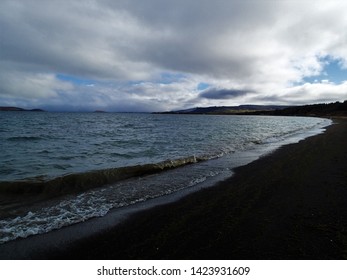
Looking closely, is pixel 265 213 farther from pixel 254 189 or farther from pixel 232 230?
pixel 254 189

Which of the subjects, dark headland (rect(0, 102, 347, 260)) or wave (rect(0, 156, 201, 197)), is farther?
wave (rect(0, 156, 201, 197))

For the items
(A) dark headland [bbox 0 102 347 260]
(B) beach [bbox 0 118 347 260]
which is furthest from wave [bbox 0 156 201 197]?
(A) dark headland [bbox 0 102 347 260]

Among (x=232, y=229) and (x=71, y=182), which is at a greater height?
(x=232, y=229)

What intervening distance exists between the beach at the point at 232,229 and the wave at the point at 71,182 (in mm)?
4232

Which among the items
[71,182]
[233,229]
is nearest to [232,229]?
[233,229]

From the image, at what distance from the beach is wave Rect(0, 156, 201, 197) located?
13.9 feet

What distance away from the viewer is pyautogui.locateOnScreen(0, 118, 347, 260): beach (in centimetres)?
491

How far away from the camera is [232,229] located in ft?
19.3

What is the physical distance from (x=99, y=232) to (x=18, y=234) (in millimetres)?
2090

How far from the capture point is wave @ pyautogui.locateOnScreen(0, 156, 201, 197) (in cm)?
988

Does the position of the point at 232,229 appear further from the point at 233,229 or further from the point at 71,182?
the point at 71,182

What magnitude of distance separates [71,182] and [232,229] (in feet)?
25.8

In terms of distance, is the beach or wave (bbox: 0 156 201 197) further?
wave (bbox: 0 156 201 197)

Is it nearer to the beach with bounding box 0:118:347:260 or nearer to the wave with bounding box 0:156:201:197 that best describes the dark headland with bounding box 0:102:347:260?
the beach with bounding box 0:118:347:260
